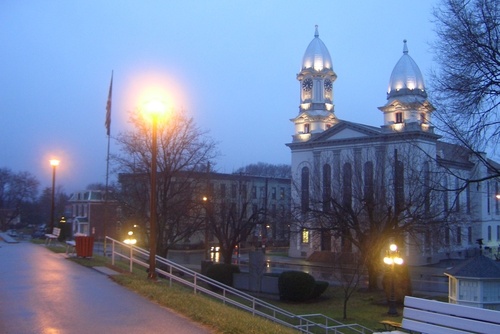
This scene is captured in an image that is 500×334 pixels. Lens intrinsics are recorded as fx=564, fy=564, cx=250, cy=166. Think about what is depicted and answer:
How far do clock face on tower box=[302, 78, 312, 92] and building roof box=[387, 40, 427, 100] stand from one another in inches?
399

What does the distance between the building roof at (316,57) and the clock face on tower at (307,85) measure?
169 cm

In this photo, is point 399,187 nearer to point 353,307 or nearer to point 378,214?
point 378,214

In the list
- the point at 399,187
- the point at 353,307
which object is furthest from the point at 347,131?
the point at 353,307

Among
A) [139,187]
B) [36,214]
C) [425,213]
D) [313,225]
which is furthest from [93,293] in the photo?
[36,214]

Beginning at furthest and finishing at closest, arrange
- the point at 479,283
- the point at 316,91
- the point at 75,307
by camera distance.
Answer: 1. the point at 316,91
2. the point at 479,283
3. the point at 75,307

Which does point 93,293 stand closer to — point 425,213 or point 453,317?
point 453,317

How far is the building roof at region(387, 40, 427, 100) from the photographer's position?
62.9 metres

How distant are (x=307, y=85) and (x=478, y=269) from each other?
50.5 meters

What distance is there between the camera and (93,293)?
12.4 meters

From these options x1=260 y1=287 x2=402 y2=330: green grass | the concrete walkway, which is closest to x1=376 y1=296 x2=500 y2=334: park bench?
the concrete walkway

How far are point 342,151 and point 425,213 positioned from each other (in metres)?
30.3

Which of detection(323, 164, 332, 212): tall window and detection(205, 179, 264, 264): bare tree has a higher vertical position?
detection(323, 164, 332, 212): tall window

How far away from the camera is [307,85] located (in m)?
70.8

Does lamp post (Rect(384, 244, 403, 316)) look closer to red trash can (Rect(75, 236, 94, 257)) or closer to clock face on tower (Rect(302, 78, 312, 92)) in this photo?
red trash can (Rect(75, 236, 94, 257))
